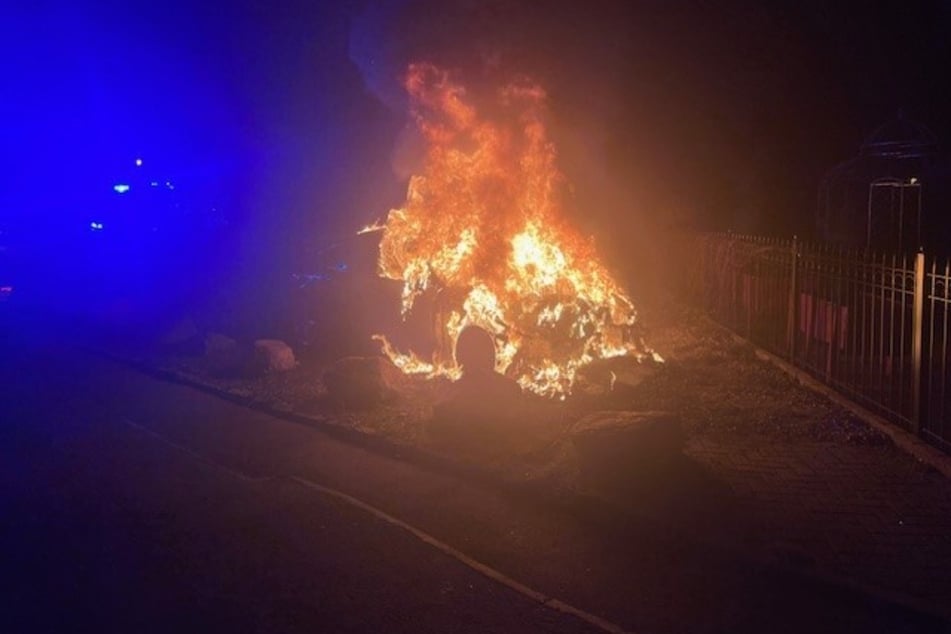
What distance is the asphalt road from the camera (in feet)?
14.7

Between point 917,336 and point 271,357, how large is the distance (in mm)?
8156

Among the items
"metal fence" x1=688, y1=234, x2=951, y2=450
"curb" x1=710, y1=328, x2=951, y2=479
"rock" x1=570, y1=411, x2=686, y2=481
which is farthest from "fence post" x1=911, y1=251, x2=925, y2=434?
"rock" x1=570, y1=411, x2=686, y2=481

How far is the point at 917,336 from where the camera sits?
7.37m

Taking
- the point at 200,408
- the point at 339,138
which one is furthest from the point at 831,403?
the point at 339,138

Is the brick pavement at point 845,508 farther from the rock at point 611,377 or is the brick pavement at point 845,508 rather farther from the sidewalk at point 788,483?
the rock at point 611,377

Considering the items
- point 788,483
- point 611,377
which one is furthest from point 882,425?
point 611,377

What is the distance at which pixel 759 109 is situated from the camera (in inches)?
671

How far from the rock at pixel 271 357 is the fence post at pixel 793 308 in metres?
7.03

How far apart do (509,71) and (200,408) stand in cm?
689

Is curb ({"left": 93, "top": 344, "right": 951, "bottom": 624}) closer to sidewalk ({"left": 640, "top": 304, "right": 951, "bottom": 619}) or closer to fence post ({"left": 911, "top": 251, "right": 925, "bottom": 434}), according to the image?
sidewalk ({"left": 640, "top": 304, "right": 951, "bottom": 619})

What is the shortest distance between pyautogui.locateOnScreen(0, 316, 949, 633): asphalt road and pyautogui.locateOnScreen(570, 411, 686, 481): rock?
672 millimetres

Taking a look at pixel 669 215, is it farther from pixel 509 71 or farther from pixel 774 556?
pixel 774 556

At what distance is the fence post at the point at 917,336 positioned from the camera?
712cm

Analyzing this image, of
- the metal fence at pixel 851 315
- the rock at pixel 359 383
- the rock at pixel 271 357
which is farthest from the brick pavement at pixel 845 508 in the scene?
the rock at pixel 271 357
